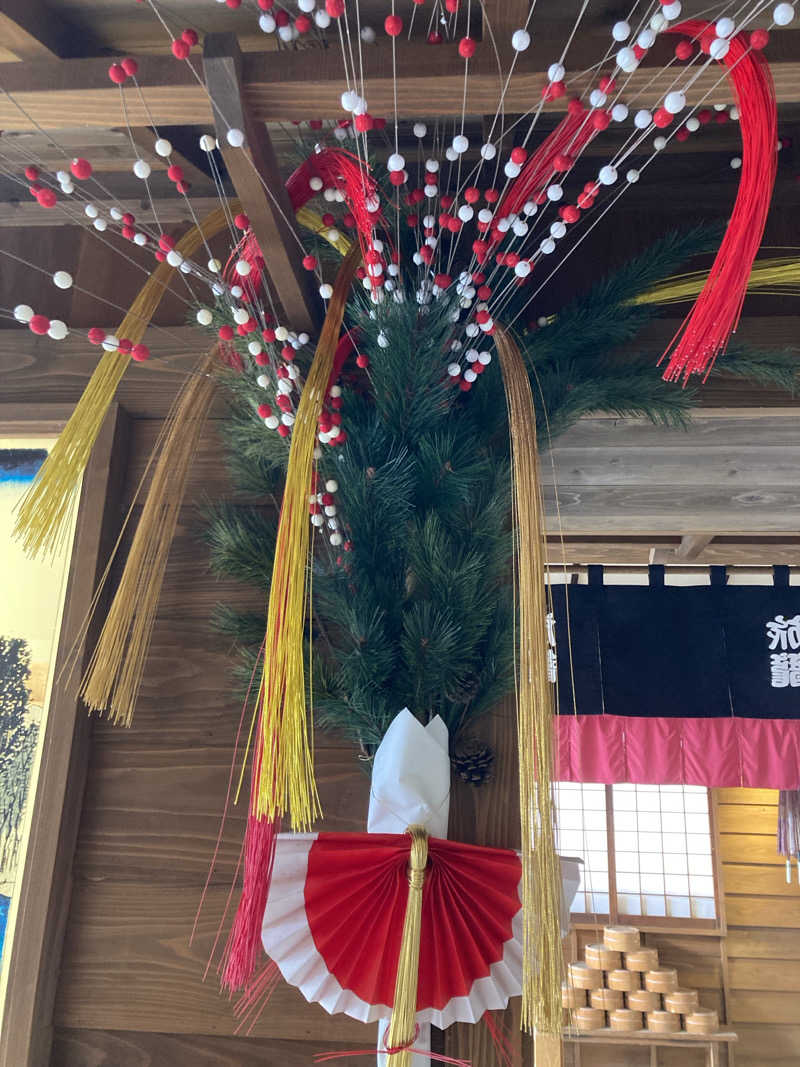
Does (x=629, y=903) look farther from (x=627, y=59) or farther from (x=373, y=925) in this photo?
(x=627, y=59)

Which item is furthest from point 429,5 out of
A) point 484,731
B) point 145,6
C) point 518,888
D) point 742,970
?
point 742,970

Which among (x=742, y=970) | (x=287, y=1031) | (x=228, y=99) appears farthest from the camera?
(x=742, y=970)

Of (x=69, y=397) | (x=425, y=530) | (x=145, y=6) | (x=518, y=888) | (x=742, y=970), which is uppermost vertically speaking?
Answer: (x=145, y=6)

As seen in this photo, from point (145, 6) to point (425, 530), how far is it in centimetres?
74

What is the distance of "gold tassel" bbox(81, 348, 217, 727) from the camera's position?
42.1 inches

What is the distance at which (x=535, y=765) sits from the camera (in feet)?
2.75

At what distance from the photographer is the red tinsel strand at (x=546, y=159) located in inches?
35.2

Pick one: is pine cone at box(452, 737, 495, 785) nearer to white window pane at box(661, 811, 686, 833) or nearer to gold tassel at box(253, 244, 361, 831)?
gold tassel at box(253, 244, 361, 831)

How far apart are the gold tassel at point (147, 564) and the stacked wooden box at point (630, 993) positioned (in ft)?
14.7

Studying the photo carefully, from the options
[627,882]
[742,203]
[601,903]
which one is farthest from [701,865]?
[742,203]

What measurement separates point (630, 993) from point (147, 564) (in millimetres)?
4727

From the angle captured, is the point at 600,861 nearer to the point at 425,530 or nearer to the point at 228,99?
the point at 425,530

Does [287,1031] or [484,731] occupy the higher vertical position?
[484,731]

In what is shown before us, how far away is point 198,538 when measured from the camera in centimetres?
136
